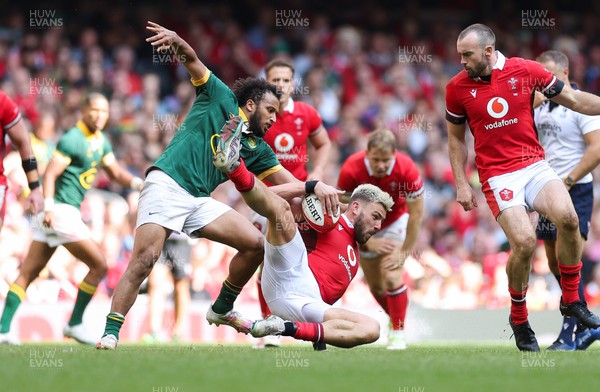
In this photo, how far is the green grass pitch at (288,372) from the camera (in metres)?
4.83

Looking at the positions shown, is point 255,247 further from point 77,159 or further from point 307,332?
point 77,159

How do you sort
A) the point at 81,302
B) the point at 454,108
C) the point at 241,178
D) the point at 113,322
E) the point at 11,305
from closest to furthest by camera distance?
the point at 241,178
the point at 113,322
the point at 454,108
the point at 11,305
the point at 81,302

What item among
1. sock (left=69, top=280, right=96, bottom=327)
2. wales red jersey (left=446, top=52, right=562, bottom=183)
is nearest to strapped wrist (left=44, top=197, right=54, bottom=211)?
Answer: sock (left=69, top=280, right=96, bottom=327)

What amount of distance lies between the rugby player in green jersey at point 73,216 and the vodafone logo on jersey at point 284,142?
1386 millimetres

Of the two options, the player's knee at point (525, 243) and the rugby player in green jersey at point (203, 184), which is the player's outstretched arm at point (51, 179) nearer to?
the rugby player in green jersey at point (203, 184)

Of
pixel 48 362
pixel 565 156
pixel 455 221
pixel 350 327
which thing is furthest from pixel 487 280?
pixel 48 362

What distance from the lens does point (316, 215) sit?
23.6 ft

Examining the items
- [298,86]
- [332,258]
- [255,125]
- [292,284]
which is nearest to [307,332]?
[292,284]

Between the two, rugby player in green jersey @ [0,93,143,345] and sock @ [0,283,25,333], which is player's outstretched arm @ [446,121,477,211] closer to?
rugby player in green jersey @ [0,93,143,345]

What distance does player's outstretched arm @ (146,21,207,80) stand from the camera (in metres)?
6.74

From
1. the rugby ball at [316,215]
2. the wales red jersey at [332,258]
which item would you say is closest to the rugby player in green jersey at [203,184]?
the rugby ball at [316,215]

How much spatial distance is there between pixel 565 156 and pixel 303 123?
99.8 inches

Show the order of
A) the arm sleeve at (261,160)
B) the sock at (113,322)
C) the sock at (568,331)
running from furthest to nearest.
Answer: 1. the sock at (568,331)
2. the arm sleeve at (261,160)
3. the sock at (113,322)

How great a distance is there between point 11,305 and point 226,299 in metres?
2.51
